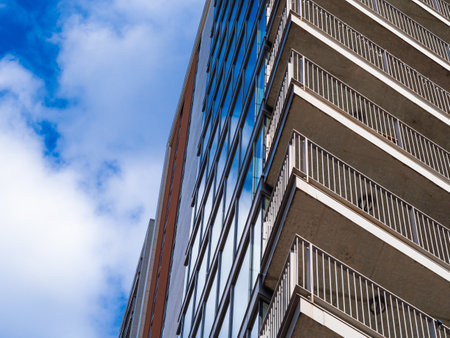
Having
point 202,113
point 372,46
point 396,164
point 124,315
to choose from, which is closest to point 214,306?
point 396,164

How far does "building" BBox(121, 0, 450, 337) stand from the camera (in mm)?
12438

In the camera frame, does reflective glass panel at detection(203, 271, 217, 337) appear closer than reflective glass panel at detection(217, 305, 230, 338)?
No

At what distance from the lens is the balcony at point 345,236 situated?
12.5 meters

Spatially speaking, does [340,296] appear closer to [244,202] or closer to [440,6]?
[244,202]

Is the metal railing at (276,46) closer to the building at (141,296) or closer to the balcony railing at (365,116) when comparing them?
the balcony railing at (365,116)

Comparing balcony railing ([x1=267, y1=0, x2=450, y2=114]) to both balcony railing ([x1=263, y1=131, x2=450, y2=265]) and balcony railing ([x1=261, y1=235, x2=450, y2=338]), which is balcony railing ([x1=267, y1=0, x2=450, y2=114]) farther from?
balcony railing ([x1=261, y1=235, x2=450, y2=338])

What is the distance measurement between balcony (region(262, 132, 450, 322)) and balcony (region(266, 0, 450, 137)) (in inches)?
135

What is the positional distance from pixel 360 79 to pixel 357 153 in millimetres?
2632

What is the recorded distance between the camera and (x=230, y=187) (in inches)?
766

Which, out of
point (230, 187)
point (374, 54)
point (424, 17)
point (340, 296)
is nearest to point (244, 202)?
point (230, 187)

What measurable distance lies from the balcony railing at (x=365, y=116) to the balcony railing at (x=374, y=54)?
54.6 inches

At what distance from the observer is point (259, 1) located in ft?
72.4

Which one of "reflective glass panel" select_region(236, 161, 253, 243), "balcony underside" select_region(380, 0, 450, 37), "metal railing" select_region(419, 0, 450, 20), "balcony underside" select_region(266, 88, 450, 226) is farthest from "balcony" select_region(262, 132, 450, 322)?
"metal railing" select_region(419, 0, 450, 20)

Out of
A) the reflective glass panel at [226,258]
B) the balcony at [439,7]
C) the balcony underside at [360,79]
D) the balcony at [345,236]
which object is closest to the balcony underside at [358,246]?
the balcony at [345,236]
